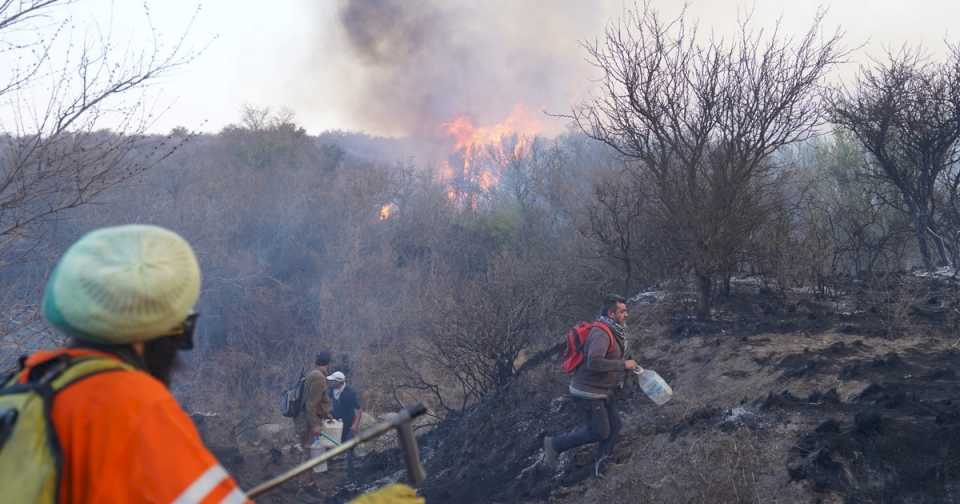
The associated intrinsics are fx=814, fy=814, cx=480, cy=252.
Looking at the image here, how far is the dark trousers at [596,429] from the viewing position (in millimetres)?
7383

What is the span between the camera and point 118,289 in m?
1.80

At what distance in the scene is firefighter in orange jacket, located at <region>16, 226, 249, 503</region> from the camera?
5.26ft

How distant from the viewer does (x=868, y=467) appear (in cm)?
602

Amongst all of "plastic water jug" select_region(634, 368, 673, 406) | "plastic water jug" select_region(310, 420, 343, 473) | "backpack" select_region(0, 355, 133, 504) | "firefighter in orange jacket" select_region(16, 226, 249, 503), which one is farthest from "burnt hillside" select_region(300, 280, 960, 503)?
"backpack" select_region(0, 355, 133, 504)

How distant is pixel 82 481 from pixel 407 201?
89.6 ft

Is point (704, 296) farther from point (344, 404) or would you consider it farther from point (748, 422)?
point (344, 404)

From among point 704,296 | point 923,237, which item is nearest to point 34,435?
point 704,296

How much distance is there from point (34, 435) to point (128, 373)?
208mm

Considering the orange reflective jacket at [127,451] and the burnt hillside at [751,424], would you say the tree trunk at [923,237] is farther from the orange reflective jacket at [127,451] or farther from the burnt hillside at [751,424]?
the orange reflective jacket at [127,451]

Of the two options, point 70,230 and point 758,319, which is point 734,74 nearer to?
point 758,319

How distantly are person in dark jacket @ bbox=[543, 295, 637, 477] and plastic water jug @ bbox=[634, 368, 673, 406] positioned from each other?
8.3 inches

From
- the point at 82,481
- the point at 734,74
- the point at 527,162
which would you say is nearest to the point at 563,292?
the point at 734,74

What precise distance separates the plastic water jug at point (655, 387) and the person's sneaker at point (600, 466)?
3.08 ft

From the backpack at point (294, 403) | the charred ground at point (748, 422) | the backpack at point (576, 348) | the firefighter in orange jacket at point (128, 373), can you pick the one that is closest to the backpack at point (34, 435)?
the firefighter in orange jacket at point (128, 373)
